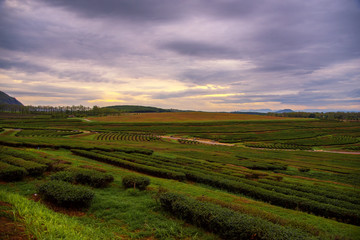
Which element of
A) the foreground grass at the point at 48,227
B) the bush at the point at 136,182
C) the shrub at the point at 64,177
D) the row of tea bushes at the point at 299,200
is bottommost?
the row of tea bushes at the point at 299,200

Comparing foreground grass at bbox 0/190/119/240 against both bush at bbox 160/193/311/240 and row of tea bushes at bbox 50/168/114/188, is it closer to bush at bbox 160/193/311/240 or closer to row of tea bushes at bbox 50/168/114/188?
bush at bbox 160/193/311/240

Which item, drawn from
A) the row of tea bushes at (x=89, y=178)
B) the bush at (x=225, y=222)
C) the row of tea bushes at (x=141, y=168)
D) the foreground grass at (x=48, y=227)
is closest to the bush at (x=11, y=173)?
the row of tea bushes at (x=89, y=178)

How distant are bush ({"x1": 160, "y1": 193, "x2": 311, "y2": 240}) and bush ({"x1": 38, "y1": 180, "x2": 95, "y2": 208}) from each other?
12.4 feet

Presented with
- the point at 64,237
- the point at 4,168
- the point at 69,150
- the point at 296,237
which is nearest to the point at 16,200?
the point at 64,237

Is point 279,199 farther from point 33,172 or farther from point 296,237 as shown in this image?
point 33,172

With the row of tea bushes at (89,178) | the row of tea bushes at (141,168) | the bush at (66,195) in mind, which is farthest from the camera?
the row of tea bushes at (141,168)

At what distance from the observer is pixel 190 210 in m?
8.43

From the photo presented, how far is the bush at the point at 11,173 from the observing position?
12.2m

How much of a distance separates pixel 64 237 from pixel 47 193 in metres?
4.78

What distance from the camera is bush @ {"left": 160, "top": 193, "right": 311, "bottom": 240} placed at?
22.2ft

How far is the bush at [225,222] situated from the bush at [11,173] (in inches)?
404

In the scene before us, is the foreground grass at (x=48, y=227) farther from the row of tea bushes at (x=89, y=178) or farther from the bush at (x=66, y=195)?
the row of tea bushes at (x=89, y=178)

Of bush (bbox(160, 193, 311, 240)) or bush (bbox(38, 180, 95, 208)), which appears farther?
bush (bbox(38, 180, 95, 208))

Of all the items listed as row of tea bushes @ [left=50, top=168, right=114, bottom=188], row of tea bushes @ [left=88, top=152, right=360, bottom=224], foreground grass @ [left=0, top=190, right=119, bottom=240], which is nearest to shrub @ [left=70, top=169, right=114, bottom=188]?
row of tea bushes @ [left=50, top=168, right=114, bottom=188]
